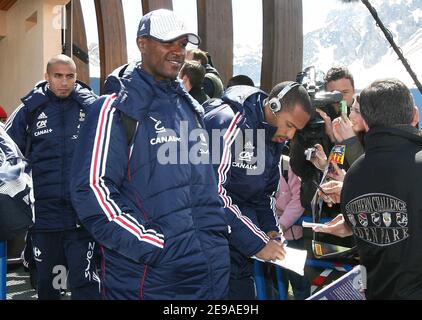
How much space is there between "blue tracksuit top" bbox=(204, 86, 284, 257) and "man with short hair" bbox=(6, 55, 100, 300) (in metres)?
1.22

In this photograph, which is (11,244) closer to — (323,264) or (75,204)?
(323,264)

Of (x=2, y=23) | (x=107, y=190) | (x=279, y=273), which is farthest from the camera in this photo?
(x=2, y=23)

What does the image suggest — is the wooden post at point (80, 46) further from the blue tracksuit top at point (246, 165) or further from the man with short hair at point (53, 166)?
the blue tracksuit top at point (246, 165)

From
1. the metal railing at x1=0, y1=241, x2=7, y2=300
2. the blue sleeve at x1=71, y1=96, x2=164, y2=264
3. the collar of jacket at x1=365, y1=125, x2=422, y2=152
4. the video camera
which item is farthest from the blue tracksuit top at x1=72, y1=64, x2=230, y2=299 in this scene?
the video camera

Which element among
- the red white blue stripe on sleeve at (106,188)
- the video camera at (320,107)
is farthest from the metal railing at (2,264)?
the video camera at (320,107)

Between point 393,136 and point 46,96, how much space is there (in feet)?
8.25

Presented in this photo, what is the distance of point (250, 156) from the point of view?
9.62 feet

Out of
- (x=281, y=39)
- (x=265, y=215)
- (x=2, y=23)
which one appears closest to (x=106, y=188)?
(x=265, y=215)

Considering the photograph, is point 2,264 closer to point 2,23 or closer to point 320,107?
point 320,107

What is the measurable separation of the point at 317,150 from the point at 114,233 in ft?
5.53

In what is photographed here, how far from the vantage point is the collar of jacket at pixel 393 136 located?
7.16 feet

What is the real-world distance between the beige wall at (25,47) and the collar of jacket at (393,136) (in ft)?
21.6

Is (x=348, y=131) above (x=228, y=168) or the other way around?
above

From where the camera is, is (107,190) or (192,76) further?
(192,76)
